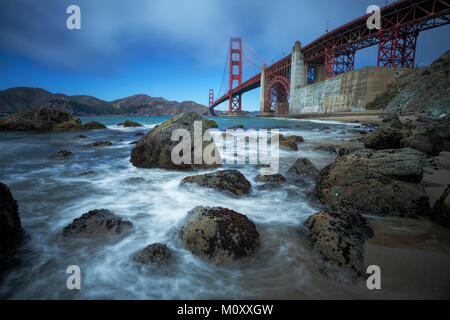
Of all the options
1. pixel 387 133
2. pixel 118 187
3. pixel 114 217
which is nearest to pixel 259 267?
pixel 114 217

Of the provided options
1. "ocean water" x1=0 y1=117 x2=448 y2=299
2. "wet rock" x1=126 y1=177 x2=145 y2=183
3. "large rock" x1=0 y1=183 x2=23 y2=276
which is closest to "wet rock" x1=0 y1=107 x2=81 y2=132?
"ocean water" x1=0 y1=117 x2=448 y2=299

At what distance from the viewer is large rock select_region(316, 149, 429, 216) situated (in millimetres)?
1937

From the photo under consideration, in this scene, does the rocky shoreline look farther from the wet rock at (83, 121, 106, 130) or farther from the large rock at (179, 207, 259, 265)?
the wet rock at (83, 121, 106, 130)

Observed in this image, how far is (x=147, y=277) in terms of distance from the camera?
4.37ft


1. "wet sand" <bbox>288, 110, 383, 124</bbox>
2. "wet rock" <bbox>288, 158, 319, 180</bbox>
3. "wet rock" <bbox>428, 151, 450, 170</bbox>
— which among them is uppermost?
"wet sand" <bbox>288, 110, 383, 124</bbox>

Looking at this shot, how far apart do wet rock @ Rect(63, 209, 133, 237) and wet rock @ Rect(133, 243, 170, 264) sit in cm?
47

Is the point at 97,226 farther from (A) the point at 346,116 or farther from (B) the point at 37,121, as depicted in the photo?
(A) the point at 346,116

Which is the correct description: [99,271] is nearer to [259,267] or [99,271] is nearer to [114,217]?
[114,217]

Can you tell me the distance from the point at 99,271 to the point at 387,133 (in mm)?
5795

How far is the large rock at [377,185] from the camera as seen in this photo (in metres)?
1.94

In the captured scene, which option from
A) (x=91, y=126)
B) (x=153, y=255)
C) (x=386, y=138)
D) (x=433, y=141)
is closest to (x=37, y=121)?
(x=91, y=126)

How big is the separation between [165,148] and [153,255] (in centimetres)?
265

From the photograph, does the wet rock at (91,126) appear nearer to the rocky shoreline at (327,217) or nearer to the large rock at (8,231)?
the rocky shoreline at (327,217)

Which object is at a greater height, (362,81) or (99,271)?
(362,81)
